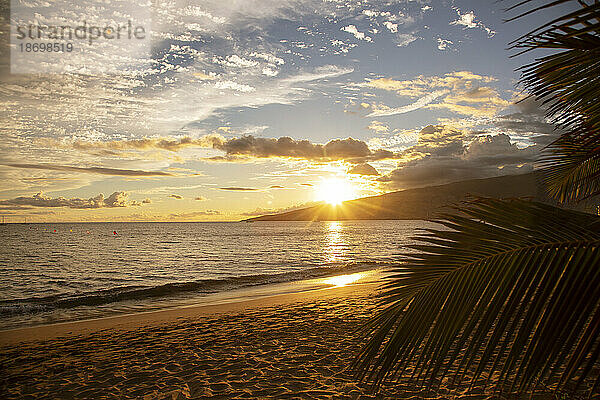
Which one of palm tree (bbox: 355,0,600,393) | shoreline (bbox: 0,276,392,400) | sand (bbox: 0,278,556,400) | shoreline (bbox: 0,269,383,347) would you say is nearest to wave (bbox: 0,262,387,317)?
shoreline (bbox: 0,269,383,347)

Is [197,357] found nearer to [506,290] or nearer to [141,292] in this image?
[506,290]

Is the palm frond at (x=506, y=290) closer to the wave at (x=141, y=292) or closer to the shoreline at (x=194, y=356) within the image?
the shoreline at (x=194, y=356)

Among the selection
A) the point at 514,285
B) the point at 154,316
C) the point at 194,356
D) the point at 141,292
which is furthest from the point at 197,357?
the point at 141,292

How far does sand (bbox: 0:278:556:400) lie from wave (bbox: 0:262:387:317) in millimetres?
4544

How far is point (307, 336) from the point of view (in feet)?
30.1

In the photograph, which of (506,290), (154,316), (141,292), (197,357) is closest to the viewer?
(506,290)

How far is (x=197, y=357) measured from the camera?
312 inches

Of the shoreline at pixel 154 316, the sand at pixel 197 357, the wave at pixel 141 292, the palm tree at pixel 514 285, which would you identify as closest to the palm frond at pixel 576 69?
the palm tree at pixel 514 285

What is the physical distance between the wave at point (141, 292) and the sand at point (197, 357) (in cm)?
454

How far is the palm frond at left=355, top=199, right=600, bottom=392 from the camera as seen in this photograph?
55.7 inches

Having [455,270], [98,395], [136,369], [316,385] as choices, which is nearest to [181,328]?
[136,369]

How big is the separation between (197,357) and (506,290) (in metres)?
7.54

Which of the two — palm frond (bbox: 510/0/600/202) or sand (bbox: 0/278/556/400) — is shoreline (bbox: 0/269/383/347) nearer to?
sand (bbox: 0/278/556/400)

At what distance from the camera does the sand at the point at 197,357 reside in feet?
20.1
